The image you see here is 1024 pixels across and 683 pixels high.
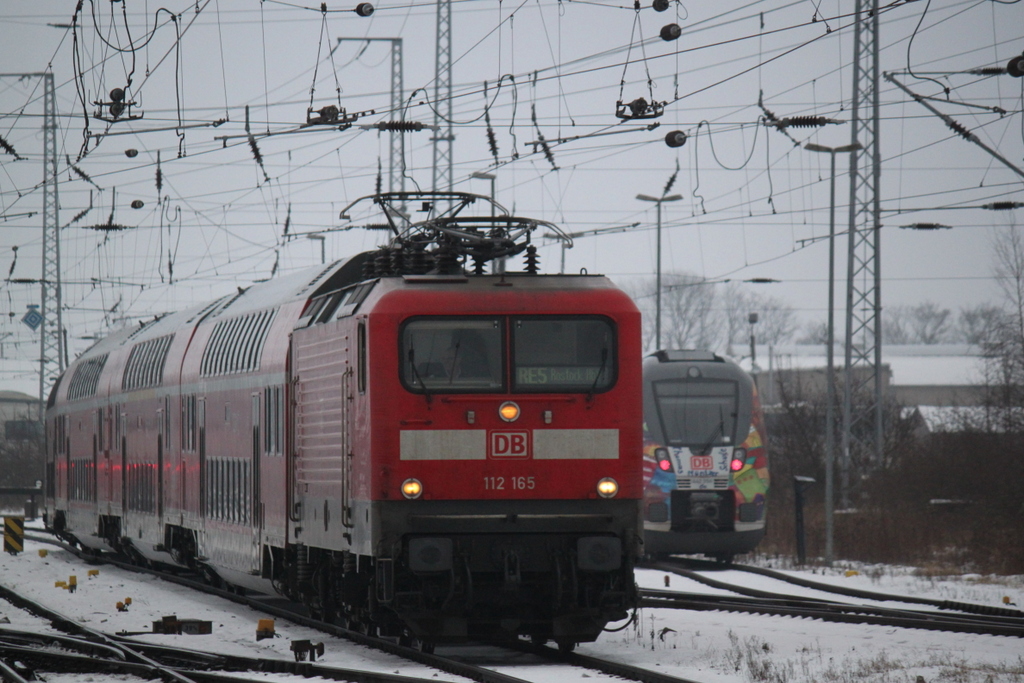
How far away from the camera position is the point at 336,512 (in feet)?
41.5

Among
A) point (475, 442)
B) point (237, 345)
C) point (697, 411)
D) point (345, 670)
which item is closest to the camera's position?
point (345, 670)

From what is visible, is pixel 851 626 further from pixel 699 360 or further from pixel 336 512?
pixel 699 360

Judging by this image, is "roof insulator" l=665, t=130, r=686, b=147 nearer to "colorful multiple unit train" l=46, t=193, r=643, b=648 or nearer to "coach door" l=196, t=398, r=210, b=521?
"coach door" l=196, t=398, r=210, b=521

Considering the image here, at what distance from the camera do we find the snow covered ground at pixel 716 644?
11.1 m

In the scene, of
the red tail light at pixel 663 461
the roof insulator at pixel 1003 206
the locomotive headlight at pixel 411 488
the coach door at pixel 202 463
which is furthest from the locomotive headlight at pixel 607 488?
the roof insulator at pixel 1003 206

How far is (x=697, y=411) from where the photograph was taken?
23672mm

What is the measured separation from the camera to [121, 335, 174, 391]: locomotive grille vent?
71.9ft

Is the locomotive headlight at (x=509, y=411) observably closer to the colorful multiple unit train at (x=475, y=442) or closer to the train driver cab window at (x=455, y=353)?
the colorful multiple unit train at (x=475, y=442)

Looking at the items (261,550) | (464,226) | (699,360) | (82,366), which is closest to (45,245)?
(82,366)

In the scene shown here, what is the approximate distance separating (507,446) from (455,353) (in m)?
0.85

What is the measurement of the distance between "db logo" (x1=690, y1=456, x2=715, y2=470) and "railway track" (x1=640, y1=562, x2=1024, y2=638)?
3769 millimetres

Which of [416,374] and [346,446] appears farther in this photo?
[346,446]

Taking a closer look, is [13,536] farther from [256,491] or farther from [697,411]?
[256,491]

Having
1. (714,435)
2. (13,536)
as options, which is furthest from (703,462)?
(13,536)
